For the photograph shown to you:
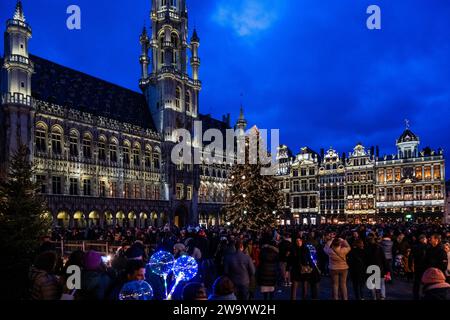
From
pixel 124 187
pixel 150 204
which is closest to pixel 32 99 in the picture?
pixel 124 187

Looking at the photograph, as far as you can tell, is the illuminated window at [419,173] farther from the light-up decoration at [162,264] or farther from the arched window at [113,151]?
the light-up decoration at [162,264]

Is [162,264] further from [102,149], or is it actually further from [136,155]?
[136,155]

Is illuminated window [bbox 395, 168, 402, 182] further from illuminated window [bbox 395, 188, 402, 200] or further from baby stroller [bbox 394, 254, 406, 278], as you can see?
baby stroller [bbox 394, 254, 406, 278]

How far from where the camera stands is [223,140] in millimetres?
68688

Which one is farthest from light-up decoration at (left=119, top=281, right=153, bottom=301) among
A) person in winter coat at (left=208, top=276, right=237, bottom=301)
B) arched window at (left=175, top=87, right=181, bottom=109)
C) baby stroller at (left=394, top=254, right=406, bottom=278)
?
arched window at (left=175, top=87, right=181, bottom=109)

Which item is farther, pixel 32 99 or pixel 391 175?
pixel 391 175

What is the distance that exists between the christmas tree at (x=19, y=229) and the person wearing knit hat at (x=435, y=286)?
936cm

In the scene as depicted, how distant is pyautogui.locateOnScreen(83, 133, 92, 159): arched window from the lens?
43.0m

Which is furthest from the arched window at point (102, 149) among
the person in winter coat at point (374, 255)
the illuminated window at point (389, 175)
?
the illuminated window at point (389, 175)

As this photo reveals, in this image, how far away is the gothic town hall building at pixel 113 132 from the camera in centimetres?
3662

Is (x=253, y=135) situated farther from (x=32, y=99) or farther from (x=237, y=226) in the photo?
(x=32, y=99)

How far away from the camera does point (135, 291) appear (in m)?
5.81

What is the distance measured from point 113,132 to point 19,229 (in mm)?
34010
